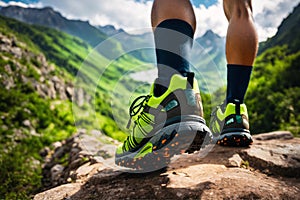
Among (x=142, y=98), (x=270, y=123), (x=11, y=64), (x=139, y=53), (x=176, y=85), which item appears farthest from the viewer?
(x=11, y=64)

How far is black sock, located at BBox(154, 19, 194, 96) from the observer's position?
1.42m

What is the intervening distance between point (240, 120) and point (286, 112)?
4.50m

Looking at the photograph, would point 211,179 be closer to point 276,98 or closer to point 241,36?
point 241,36

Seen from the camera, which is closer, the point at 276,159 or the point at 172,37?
the point at 172,37

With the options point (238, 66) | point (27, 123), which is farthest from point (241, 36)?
point (27, 123)

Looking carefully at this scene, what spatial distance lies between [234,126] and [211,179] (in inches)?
22.4

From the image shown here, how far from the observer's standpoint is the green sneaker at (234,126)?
1736 mm

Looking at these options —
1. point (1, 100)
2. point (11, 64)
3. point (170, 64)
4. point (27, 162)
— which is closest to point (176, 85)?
point (170, 64)

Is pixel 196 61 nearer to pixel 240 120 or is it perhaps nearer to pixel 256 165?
pixel 240 120

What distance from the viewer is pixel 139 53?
212 cm

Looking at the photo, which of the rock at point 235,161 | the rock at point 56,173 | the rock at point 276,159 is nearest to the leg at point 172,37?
the rock at point 235,161

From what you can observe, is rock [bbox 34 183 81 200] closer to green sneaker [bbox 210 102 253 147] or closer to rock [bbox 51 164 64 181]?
green sneaker [bbox 210 102 253 147]

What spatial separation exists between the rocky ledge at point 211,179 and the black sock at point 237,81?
371 mm

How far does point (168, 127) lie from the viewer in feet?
4.23
